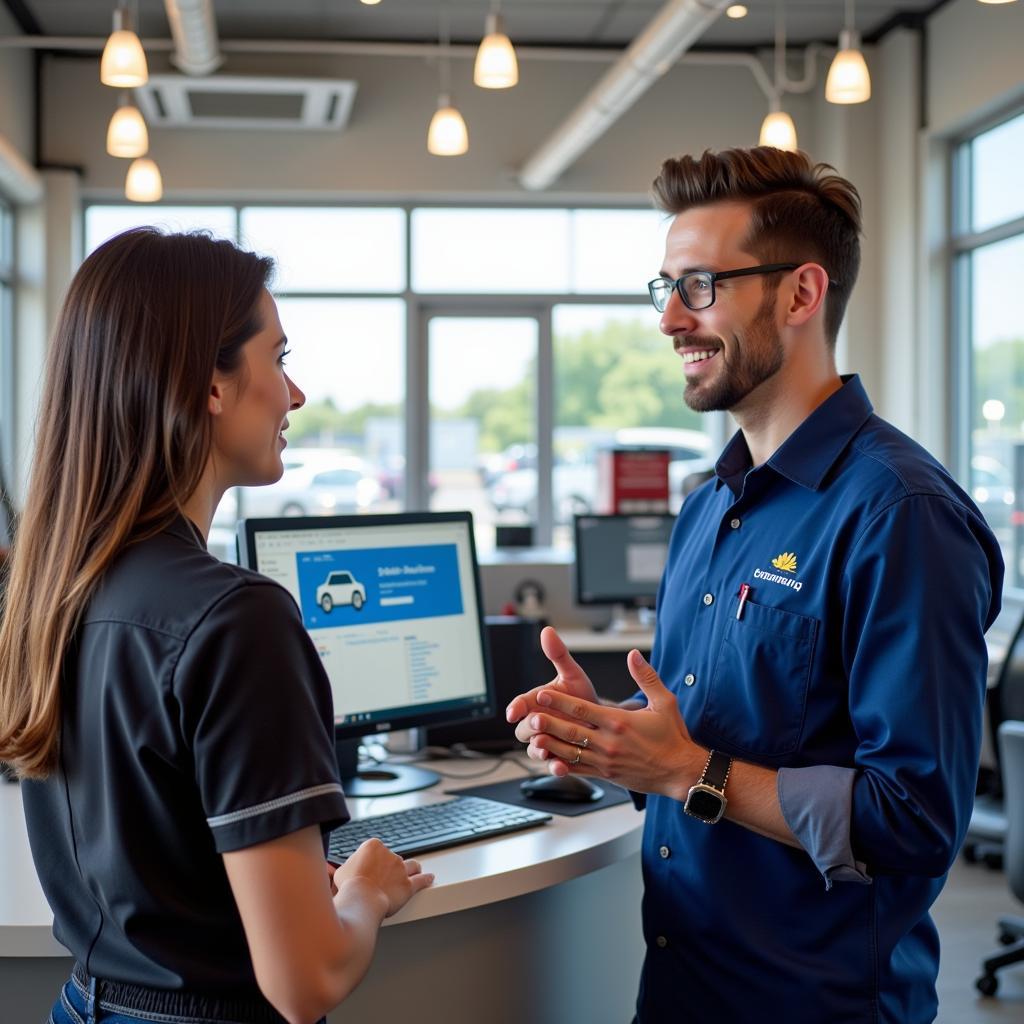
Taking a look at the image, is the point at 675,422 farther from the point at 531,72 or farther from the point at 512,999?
the point at 512,999

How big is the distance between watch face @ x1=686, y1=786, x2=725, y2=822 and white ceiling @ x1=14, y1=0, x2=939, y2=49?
5814 mm

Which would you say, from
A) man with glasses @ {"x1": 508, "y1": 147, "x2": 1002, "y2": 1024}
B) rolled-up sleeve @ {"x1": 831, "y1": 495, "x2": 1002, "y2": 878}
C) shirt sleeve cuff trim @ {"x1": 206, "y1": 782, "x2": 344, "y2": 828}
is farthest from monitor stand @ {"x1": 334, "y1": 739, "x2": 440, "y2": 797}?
shirt sleeve cuff trim @ {"x1": 206, "y1": 782, "x2": 344, "y2": 828}

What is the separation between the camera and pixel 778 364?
1.50 meters

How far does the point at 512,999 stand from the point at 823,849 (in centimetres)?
67

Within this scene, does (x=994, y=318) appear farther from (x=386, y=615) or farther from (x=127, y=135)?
(x=386, y=615)

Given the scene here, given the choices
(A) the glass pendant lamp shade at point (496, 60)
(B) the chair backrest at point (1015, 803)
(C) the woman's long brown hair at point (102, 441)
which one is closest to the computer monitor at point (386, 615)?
(C) the woman's long brown hair at point (102, 441)

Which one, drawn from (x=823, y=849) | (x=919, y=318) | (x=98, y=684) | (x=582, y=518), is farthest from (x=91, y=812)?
(x=919, y=318)

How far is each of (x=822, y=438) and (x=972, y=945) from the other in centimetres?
286

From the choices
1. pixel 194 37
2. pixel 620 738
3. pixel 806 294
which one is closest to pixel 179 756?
pixel 620 738

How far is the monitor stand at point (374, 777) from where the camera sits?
78.7 inches

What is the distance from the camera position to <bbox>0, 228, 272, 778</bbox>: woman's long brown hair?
1.07 m

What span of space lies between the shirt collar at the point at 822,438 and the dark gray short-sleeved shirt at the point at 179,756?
0.66 m

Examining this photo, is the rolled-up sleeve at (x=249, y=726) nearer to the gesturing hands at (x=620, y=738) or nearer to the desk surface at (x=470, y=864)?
the gesturing hands at (x=620, y=738)

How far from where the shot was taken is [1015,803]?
2912 millimetres
